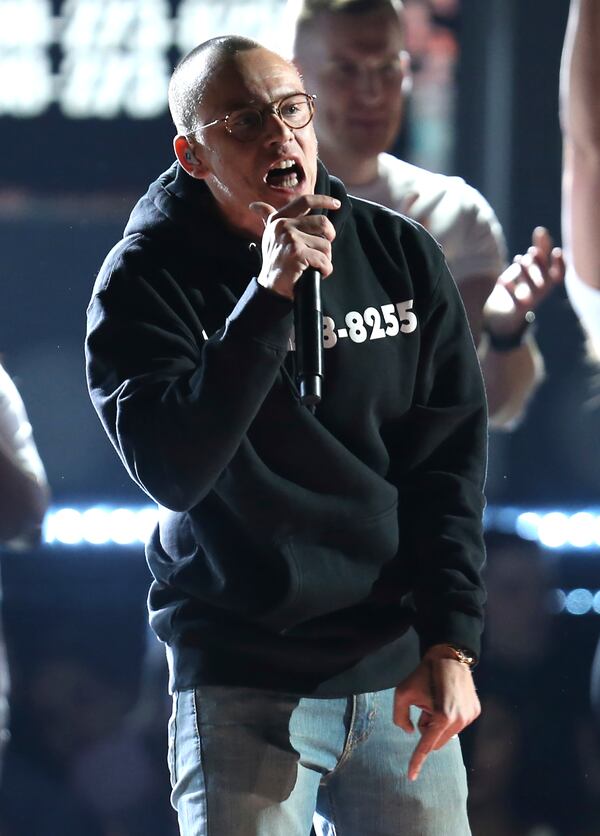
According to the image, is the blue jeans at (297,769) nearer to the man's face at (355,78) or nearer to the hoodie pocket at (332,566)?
the hoodie pocket at (332,566)

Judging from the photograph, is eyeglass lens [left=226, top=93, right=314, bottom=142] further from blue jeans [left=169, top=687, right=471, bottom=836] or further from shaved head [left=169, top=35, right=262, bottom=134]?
blue jeans [left=169, top=687, right=471, bottom=836]

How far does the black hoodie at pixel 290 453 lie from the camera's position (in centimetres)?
137

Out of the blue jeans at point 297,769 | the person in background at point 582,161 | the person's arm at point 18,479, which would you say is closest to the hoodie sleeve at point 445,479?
the blue jeans at point 297,769

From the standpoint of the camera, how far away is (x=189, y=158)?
5.17ft

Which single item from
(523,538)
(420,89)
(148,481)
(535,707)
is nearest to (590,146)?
(420,89)

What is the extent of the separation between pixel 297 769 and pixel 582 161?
177 centimetres

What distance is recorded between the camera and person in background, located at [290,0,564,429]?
2.60 metres

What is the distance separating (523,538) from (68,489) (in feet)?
3.57

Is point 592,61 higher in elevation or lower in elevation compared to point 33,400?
higher

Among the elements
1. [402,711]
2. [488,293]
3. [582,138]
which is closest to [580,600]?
[488,293]

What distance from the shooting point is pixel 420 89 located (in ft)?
8.77

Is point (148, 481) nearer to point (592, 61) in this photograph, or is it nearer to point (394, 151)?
point (394, 151)

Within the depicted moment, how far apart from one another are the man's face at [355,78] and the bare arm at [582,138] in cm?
40

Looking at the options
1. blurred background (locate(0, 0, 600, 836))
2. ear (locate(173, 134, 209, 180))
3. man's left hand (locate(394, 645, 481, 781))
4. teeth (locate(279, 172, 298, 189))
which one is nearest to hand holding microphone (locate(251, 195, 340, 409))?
teeth (locate(279, 172, 298, 189))
